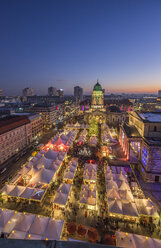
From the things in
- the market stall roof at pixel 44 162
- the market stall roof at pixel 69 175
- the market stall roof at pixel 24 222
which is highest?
the market stall roof at pixel 44 162

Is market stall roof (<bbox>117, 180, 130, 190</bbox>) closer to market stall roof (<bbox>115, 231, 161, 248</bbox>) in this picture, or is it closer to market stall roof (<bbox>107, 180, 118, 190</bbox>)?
market stall roof (<bbox>107, 180, 118, 190</bbox>)

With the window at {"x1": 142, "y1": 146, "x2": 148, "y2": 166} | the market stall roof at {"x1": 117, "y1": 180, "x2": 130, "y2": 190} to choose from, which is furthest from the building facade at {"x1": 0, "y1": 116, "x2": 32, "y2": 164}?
the window at {"x1": 142, "y1": 146, "x2": 148, "y2": 166}

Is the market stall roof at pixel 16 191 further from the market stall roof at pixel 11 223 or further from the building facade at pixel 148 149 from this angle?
the building facade at pixel 148 149

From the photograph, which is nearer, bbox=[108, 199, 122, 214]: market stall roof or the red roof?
bbox=[108, 199, 122, 214]: market stall roof

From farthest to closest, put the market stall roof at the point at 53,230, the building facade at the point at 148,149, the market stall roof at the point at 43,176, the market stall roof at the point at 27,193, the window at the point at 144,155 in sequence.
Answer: the window at the point at 144,155, the building facade at the point at 148,149, the market stall roof at the point at 43,176, the market stall roof at the point at 27,193, the market stall roof at the point at 53,230

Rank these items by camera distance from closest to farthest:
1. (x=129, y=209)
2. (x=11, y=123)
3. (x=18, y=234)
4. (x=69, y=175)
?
(x=18, y=234)
(x=129, y=209)
(x=69, y=175)
(x=11, y=123)

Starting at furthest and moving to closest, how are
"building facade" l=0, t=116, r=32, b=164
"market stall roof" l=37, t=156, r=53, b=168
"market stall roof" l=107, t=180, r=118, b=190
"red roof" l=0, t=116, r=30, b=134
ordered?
1. "red roof" l=0, t=116, r=30, b=134
2. "building facade" l=0, t=116, r=32, b=164
3. "market stall roof" l=37, t=156, r=53, b=168
4. "market stall roof" l=107, t=180, r=118, b=190

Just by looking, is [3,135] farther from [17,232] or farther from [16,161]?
[17,232]

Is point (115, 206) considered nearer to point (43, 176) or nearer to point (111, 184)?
point (111, 184)

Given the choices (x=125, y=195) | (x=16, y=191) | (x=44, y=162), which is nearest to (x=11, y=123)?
(x=44, y=162)

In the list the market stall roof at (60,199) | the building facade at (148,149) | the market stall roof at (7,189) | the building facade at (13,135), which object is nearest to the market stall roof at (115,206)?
the market stall roof at (60,199)

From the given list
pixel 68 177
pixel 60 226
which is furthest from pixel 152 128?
pixel 60 226
